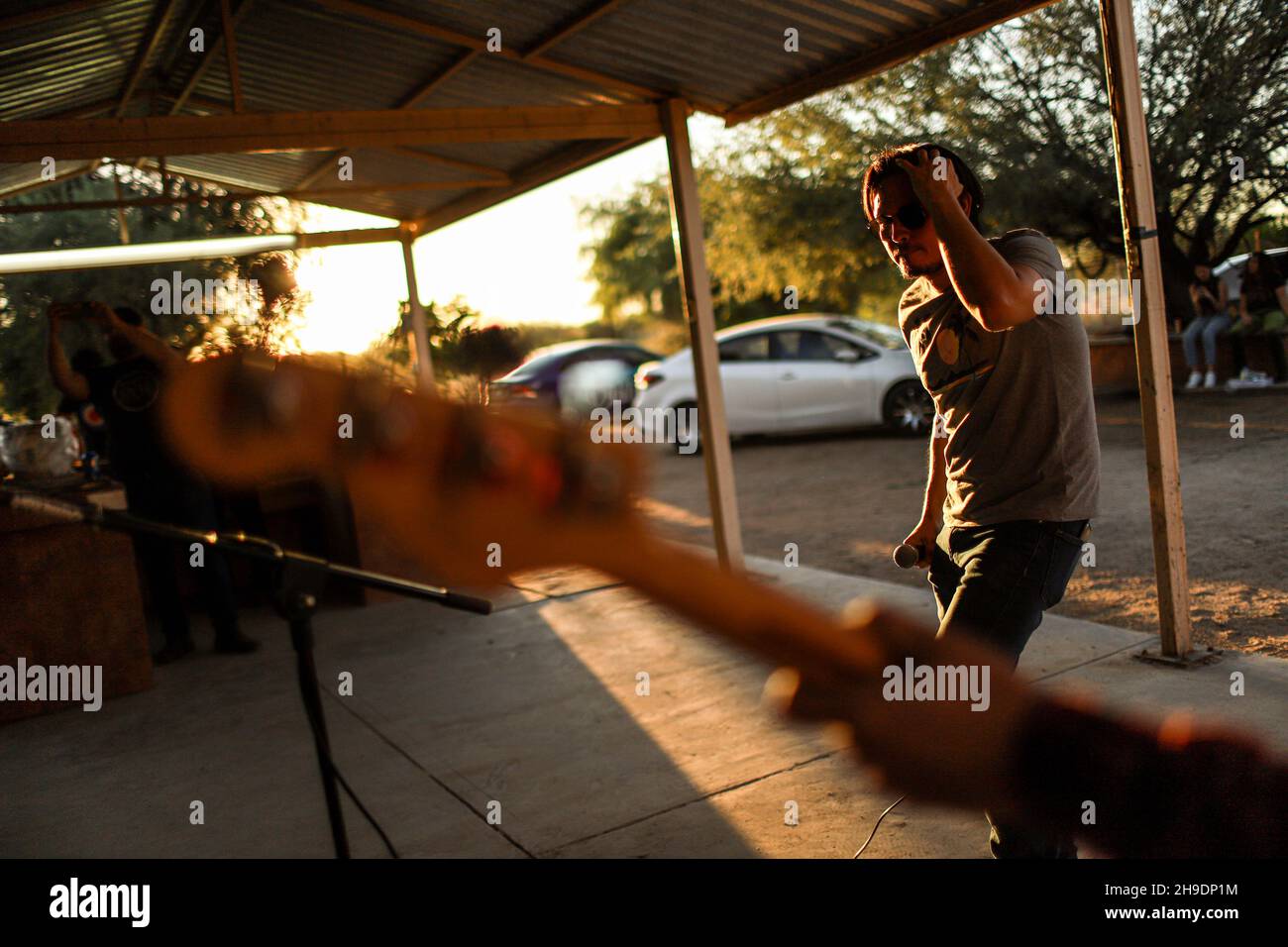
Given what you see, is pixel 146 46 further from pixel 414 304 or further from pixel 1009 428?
pixel 1009 428

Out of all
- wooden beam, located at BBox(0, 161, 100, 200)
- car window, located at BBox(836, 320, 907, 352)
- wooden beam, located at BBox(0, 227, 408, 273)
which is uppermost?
wooden beam, located at BBox(0, 161, 100, 200)

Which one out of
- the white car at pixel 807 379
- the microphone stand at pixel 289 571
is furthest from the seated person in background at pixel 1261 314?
the microphone stand at pixel 289 571

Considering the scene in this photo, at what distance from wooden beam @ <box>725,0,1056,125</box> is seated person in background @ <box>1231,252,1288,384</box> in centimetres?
338

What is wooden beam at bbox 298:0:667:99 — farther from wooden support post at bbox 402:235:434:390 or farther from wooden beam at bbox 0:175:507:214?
wooden support post at bbox 402:235:434:390

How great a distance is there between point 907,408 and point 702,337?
610 centimetres

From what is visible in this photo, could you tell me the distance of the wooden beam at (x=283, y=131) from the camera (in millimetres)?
4797

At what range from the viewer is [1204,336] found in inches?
322

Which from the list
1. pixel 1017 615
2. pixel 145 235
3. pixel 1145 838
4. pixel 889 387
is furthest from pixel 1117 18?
pixel 145 235

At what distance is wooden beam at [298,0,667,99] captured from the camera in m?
5.71

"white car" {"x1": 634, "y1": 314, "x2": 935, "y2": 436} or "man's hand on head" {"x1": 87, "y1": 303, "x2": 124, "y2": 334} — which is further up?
"man's hand on head" {"x1": 87, "y1": 303, "x2": 124, "y2": 334}

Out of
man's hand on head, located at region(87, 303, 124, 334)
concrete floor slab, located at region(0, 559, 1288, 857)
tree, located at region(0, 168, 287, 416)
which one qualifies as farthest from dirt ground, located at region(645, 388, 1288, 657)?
tree, located at region(0, 168, 287, 416)

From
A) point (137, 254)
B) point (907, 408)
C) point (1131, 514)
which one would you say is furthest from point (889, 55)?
point (907, 408)

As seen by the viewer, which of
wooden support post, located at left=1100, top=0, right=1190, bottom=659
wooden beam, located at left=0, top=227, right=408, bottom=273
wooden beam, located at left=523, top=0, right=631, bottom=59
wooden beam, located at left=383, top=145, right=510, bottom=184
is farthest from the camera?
wooden beam, located at left=0, top=227, right=408, bottom=273
